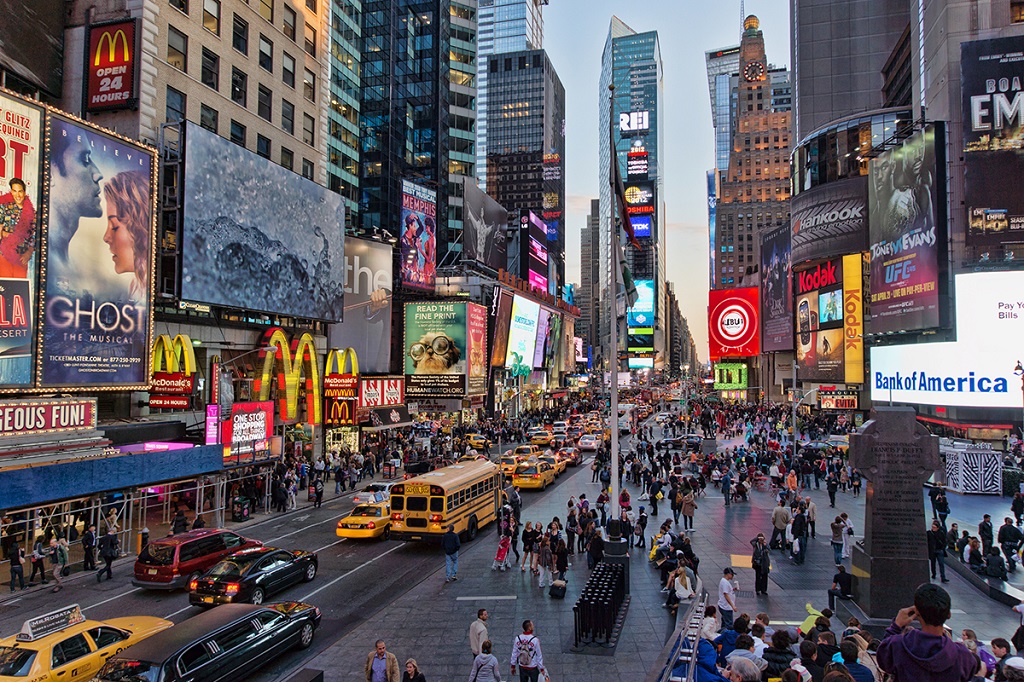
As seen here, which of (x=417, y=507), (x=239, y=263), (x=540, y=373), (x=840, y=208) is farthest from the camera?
(x=540, y=373)

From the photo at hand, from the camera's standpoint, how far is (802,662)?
9.64 m

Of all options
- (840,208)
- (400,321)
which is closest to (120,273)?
(400,321)

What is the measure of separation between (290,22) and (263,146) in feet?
29.3

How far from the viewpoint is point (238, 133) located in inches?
1458

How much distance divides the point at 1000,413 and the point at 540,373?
→ 2265 inches

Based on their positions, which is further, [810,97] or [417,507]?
[810,97]

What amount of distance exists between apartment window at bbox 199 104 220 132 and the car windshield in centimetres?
2784

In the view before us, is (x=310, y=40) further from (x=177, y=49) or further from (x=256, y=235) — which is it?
(x=256, y=235)

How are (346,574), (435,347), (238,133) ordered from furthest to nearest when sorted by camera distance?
(435,347)
(238,133)
(346,574)

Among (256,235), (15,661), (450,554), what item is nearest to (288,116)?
(256,235)

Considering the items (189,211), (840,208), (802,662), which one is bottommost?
(802,662)

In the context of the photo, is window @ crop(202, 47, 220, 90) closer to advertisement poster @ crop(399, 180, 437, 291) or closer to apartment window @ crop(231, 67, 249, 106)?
apartment window @ crop(231, 67, 249, 106)

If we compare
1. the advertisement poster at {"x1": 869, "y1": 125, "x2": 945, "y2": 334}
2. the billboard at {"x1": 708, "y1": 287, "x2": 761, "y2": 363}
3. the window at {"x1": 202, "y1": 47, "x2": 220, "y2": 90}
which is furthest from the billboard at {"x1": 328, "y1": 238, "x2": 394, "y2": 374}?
the billboard at {"x1": 708, "y1": 287, "x2": 761, "y2": 363}

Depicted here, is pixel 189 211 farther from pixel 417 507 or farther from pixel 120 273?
pixel 417 507
